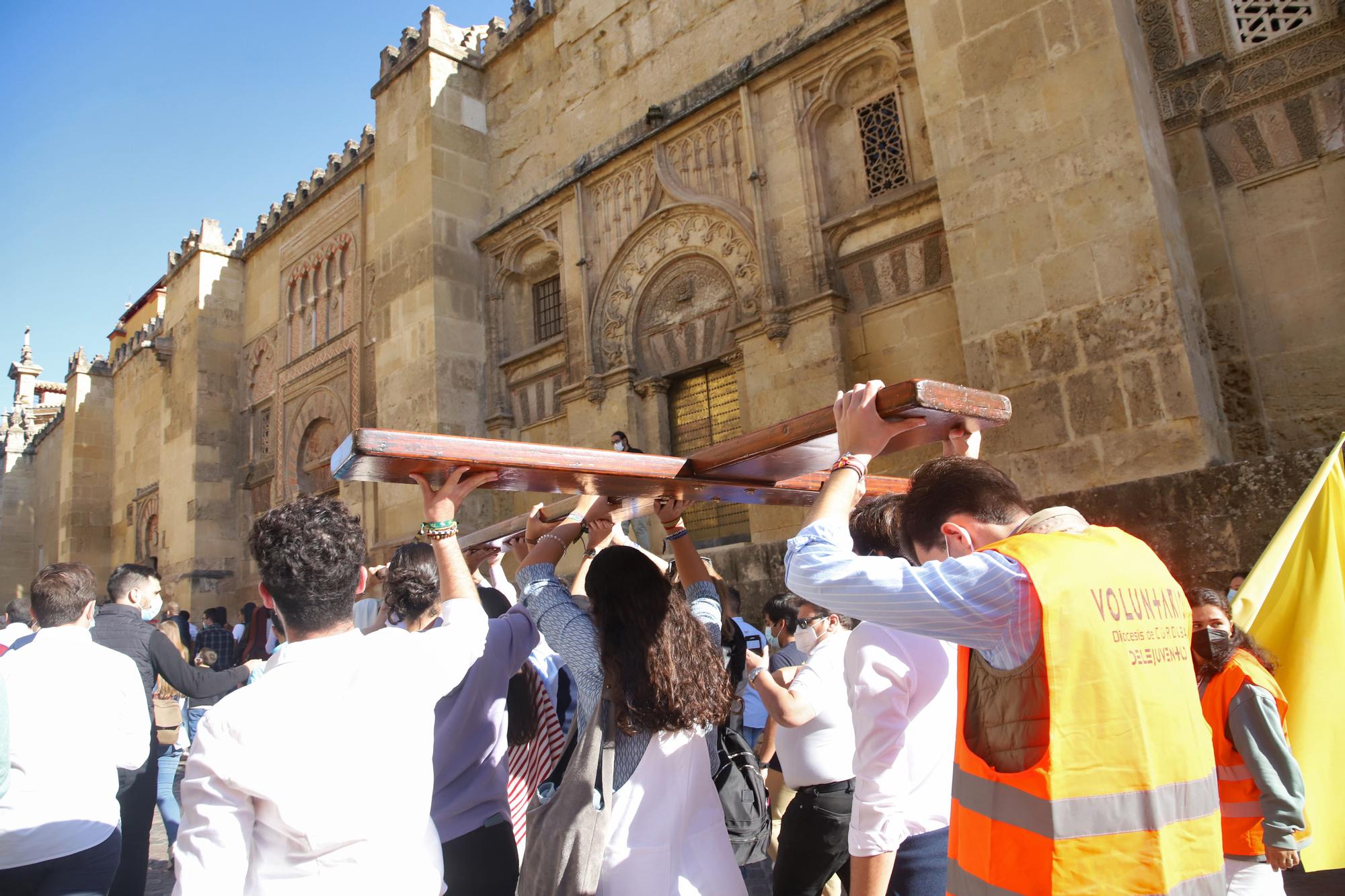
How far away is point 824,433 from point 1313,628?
2.62m

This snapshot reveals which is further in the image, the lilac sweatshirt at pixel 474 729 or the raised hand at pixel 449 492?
the lilac sweatshirt at pixel 474 729

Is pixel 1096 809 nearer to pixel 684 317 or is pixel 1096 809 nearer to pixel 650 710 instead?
pixel 650 710

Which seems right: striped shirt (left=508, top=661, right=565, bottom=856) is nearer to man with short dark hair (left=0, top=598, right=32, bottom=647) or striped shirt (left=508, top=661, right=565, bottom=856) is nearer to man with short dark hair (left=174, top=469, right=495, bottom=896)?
man with short dark hair (left=174, top=469, right=495, bottom=896)

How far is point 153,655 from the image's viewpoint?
12.8 feet

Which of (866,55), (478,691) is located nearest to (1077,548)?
(478,691)

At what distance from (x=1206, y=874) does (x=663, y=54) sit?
34.0 ft

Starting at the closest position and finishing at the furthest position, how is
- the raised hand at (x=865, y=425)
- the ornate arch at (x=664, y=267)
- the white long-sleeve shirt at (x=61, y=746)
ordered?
the raised hand at (x=865, y=425)
the white long-sleeve shirt at (x=61, y=746)
the ornate arch at (x=664, y=267)

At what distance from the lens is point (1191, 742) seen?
5.05 feet

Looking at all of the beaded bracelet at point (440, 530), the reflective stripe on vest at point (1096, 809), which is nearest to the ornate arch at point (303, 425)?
the beaded bracelet at point (440, 530)

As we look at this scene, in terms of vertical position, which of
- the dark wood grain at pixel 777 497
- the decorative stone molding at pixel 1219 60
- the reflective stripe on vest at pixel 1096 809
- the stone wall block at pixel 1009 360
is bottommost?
the reflective stripe on vest at pixel 1096 809

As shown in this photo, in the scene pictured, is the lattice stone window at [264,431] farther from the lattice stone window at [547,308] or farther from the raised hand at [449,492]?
the raised hand at [449,492]

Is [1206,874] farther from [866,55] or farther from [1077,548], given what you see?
[866,55]

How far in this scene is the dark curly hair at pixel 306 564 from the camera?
1729 millimetres

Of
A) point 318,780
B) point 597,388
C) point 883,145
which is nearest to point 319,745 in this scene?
point 318,780
